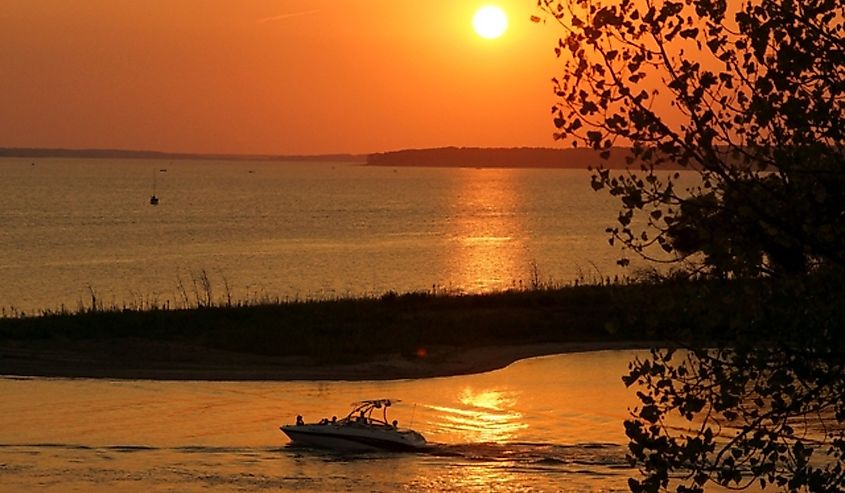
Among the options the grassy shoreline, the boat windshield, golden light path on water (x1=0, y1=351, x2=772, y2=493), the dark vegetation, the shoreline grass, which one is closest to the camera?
golden light path on water (x1=0, y1=351, x2=772, y2=493)

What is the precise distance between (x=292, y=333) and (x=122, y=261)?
65119 millimetres

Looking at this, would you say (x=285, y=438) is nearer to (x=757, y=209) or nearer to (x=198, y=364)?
(x=198, y=364)

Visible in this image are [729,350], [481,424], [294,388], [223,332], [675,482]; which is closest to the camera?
[729,350]

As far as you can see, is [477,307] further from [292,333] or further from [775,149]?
[775,149]

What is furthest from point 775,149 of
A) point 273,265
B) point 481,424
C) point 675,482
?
point 273,265

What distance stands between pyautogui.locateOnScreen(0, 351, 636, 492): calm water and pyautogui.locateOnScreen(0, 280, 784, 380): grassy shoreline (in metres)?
1.77

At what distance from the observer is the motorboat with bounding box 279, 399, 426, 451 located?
3978 centimetres

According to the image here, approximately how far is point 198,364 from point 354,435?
15.1 meters

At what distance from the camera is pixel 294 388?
50.8 metres

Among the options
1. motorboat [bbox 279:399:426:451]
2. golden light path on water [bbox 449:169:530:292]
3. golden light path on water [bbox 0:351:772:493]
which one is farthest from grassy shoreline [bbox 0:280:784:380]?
golden light path on water [bbox 449:169:530:292]

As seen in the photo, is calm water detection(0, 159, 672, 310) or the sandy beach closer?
the sandy beach

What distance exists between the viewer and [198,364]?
53.7 metres

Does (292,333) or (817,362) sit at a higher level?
(292,333)

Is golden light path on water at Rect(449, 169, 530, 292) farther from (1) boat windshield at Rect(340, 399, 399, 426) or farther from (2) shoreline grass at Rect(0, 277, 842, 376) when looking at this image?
(1) boat windshield at Rect(340, 399, 399, 426)
